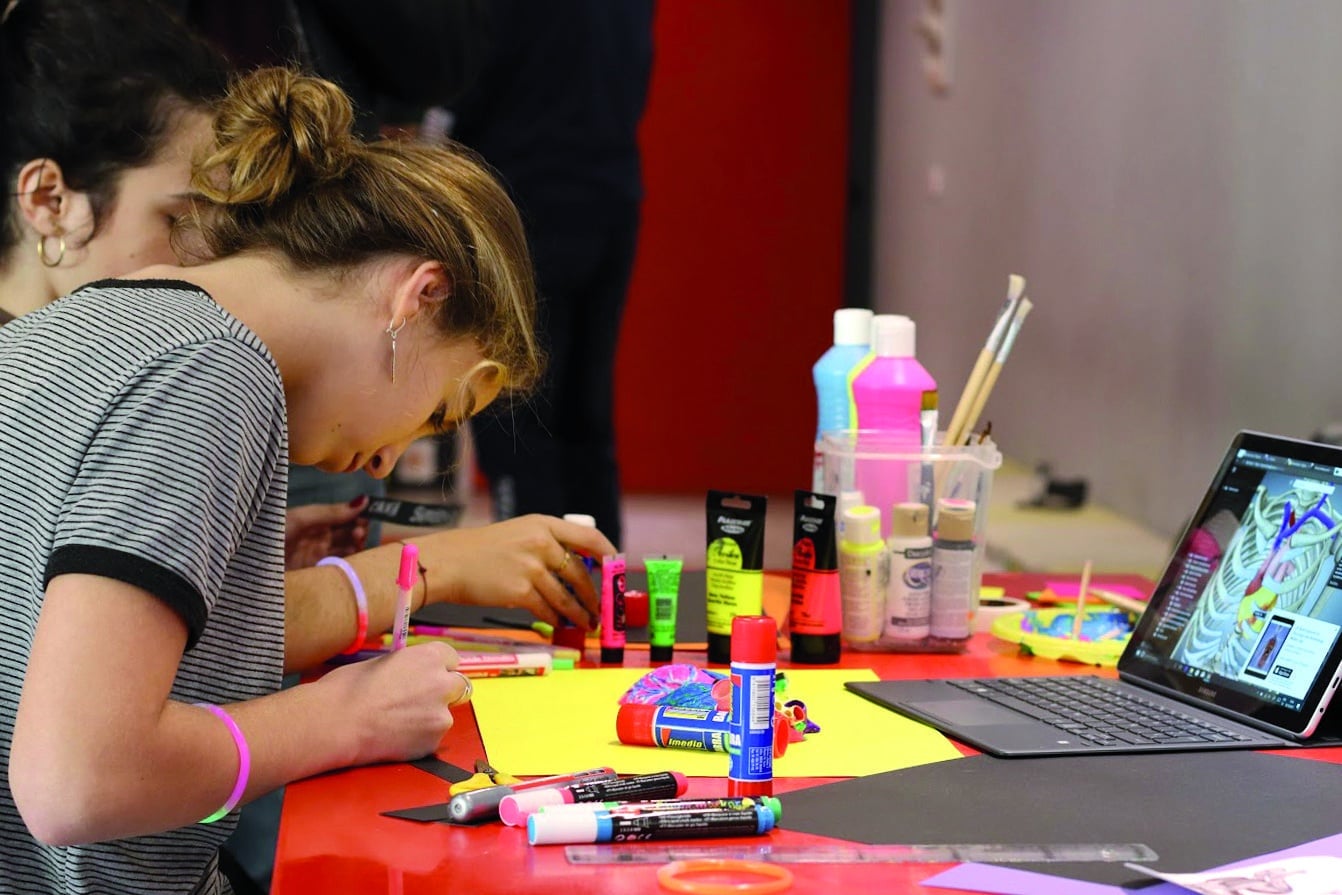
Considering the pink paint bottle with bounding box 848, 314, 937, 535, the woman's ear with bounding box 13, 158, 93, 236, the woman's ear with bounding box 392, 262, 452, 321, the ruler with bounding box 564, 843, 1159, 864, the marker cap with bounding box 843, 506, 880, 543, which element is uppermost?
the woman's ear with bounding box 13, 158, 93, 236

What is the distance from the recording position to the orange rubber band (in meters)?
0.86

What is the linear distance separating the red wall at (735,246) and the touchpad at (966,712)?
448cm

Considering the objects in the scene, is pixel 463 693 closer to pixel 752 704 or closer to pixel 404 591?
pixel 404 591

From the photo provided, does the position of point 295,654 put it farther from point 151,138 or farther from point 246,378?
point 151,138

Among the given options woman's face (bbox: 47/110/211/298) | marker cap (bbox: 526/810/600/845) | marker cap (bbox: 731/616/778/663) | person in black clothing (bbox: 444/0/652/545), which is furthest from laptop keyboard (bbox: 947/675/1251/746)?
person in black clothing (bbox: 444/0/652/545)

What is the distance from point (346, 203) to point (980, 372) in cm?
69

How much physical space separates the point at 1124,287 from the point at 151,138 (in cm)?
207

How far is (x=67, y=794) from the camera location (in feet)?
3.02

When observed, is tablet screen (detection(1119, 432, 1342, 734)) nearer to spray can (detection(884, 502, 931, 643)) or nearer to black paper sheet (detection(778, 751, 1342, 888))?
black paper sheet (detection(778, 751, 1342, 888))

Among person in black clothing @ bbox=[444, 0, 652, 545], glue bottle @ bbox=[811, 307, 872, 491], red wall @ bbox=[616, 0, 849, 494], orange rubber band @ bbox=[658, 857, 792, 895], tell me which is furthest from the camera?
red wall @ bbox=[616, 0, 849, 494]

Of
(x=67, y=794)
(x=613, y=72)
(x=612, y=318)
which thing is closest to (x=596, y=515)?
(x=612, y=318)

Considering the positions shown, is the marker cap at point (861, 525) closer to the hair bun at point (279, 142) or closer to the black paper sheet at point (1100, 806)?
the black paper sheet at point (1100, 806)

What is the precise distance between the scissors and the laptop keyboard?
431mm

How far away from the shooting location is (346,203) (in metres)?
1.18
